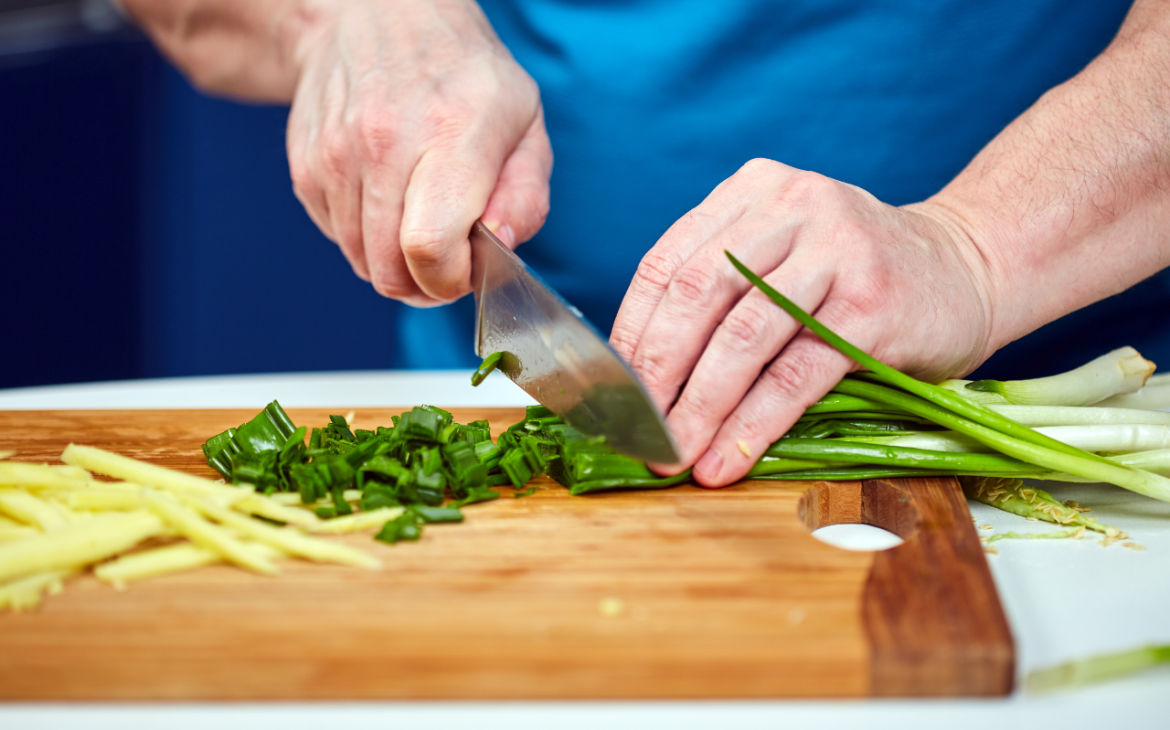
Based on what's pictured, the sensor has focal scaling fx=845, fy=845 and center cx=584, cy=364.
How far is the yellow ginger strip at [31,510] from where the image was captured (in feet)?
4.08

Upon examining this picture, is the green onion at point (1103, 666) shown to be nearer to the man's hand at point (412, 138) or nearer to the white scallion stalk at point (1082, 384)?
the white scallion stalk at point (1082, 384)

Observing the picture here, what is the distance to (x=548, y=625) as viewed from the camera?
1.03 metres

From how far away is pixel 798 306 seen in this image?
1.46m

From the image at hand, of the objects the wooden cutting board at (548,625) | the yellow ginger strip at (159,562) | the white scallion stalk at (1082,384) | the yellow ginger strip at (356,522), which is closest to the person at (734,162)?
the white scallion stalk at (1082,384)

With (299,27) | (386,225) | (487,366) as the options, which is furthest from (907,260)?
(299,27)

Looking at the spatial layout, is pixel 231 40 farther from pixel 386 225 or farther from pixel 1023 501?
pixel 1023 501

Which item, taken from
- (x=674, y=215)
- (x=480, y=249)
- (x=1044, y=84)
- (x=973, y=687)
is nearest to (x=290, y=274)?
(x=674, y=215)

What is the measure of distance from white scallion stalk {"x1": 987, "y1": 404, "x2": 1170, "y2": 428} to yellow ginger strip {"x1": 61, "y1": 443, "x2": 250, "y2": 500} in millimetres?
1412

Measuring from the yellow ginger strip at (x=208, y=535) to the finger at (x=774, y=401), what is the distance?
0.74 m

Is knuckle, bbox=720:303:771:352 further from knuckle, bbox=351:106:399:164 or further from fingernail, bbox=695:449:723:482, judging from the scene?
knuckle, bbox=351:106:399:164

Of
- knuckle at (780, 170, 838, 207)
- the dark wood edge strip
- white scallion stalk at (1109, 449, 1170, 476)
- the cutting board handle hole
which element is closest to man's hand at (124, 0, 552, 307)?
knuckle at (780, 170, 838, 207)

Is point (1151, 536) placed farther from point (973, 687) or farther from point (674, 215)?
point (674, 215)

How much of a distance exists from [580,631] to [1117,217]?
4.65 ft

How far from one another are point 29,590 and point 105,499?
228 mm
